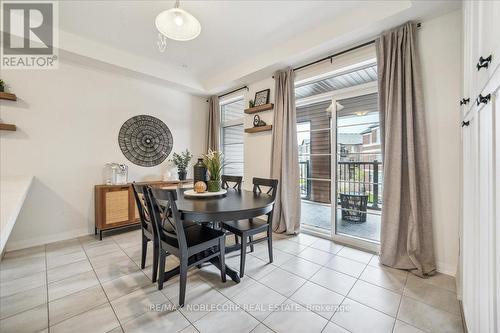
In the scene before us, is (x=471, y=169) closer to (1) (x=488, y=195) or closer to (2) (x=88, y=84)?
(1) (x=488, y=195)

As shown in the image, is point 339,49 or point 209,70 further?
point 209,70

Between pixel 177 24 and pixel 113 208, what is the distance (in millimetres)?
2786

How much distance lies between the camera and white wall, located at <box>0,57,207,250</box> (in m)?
2.85

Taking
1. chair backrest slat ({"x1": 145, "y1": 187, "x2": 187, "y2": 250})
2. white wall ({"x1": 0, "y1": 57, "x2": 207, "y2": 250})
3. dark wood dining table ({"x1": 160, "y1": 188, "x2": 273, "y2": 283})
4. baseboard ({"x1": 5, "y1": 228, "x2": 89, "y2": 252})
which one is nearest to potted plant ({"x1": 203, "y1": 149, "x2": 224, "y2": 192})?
dark wood dining table ({"x1": 160, "y1": 188, "x2": 273, "y2": 283})

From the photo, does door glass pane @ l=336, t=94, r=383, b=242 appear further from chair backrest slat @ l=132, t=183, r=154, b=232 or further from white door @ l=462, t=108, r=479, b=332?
chair backrest slat @ l=132, t=183, r=154, b=232

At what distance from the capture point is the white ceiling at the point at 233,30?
232 cm

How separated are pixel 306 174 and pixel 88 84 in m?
3.81

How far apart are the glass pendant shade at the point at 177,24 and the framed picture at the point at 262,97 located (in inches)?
74.2

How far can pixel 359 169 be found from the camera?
289cm

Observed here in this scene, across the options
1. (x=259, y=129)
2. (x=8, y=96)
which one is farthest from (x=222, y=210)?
(x=8, y=96)

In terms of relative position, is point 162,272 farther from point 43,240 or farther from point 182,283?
point 43,240

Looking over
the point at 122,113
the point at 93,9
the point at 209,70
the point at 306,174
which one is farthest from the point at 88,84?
Result: the point at 306,174

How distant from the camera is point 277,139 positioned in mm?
3438

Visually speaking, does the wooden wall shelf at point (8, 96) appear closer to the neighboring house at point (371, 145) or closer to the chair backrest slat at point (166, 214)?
the chair backrest slat at point (166, 214)
